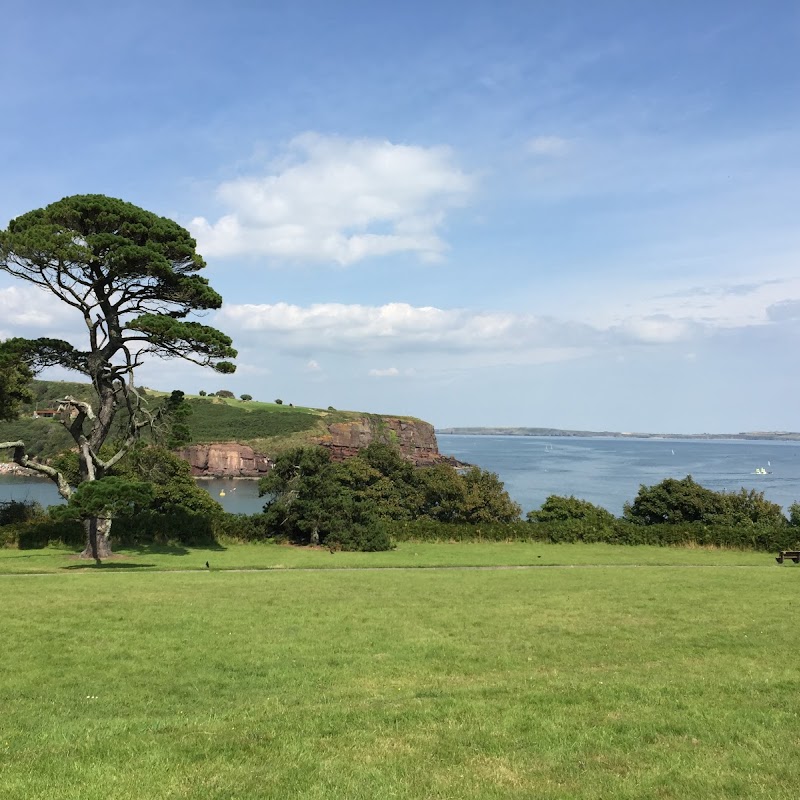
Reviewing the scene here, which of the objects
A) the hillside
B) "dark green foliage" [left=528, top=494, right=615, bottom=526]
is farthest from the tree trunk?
the hillside

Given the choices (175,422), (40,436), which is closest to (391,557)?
(175,422)

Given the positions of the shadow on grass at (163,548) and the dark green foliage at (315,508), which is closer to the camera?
the shadow on grass at (163,548)

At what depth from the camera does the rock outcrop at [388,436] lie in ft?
461

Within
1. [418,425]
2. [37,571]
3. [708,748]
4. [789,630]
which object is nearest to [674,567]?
[789,630]

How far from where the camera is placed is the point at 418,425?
569ft

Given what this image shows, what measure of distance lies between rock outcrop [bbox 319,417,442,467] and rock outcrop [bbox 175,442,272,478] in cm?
1447

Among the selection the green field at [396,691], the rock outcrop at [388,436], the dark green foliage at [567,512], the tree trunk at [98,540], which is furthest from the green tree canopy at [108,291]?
the rock outcrop at [388,436]

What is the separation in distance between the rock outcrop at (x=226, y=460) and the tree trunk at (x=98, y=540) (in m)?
103

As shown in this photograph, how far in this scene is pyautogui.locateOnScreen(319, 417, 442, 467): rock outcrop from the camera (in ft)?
461

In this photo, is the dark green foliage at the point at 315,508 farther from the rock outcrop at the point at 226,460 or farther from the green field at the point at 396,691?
the rock outcrop at the point at 226,460

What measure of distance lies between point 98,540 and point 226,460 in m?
107

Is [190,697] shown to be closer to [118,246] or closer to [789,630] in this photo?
[789,630]

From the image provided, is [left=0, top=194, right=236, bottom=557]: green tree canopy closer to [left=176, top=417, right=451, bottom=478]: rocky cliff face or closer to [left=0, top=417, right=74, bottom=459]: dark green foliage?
[left=0, top=417, right=74, bottom=459]: dark green foliage

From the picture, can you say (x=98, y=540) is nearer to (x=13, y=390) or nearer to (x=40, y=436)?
(x=13, y=390)
